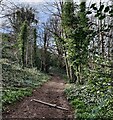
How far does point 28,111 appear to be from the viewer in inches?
464

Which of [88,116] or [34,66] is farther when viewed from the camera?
[34,66]

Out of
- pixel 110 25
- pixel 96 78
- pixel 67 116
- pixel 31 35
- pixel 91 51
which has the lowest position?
pixel 67 116

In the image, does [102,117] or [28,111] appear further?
[28,111]

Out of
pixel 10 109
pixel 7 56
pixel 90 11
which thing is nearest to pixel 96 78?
pixel 90 11

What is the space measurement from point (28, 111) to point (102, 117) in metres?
3.44

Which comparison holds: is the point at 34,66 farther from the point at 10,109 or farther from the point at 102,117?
the point at 102,117

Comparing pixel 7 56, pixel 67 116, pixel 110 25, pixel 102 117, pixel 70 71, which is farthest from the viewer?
pixel 7 56

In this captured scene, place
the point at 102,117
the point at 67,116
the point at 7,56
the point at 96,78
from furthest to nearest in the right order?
the point at 7,56, the point at 67,116, the point at 102,117, the point at 96,78

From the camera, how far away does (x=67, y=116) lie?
11.4 m

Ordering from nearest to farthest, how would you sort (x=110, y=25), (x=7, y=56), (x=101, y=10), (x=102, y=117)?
(x=101, y=10) < (x=110, y=25) < (x=102, y=117) < (x=7, y=56)

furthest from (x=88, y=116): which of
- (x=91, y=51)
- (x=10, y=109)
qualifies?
(x=91, y=51)

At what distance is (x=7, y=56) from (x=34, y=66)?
4364mm

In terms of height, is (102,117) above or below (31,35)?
below

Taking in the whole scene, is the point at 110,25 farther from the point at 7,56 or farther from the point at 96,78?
the point at 7,56
